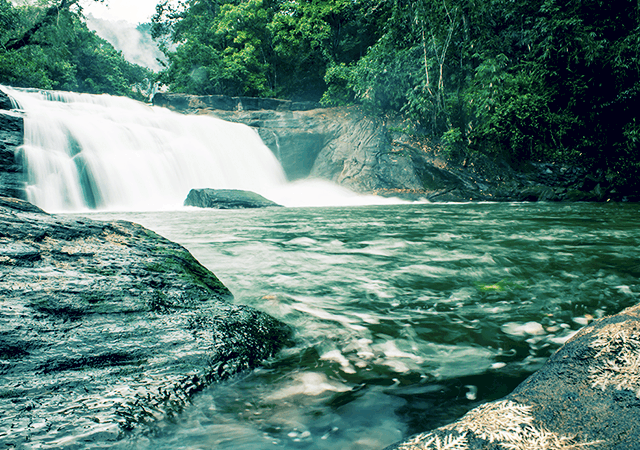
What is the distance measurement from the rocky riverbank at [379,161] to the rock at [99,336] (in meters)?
11.5

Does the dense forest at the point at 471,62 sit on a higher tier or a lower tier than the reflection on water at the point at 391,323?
higher

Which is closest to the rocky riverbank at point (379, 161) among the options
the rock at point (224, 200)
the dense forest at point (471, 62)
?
the dense forest at point (471, 62)

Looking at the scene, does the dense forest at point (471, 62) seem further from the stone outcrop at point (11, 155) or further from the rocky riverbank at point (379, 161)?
the stone outcrop at point (11, 155)

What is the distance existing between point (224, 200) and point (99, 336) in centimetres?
889

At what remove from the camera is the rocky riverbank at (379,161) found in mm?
12289

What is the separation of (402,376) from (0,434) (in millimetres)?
1244

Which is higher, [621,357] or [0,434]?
[621,357]

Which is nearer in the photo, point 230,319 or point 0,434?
point 0,434

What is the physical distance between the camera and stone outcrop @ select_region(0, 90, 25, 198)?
860 centimetres

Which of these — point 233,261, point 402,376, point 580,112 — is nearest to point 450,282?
point 402,376

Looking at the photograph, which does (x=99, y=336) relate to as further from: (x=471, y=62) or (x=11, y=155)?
(x=471, y=62)

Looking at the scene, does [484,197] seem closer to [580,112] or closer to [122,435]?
[580,112]

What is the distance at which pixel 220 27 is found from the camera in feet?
69.8

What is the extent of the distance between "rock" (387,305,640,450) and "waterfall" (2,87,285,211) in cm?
1062
